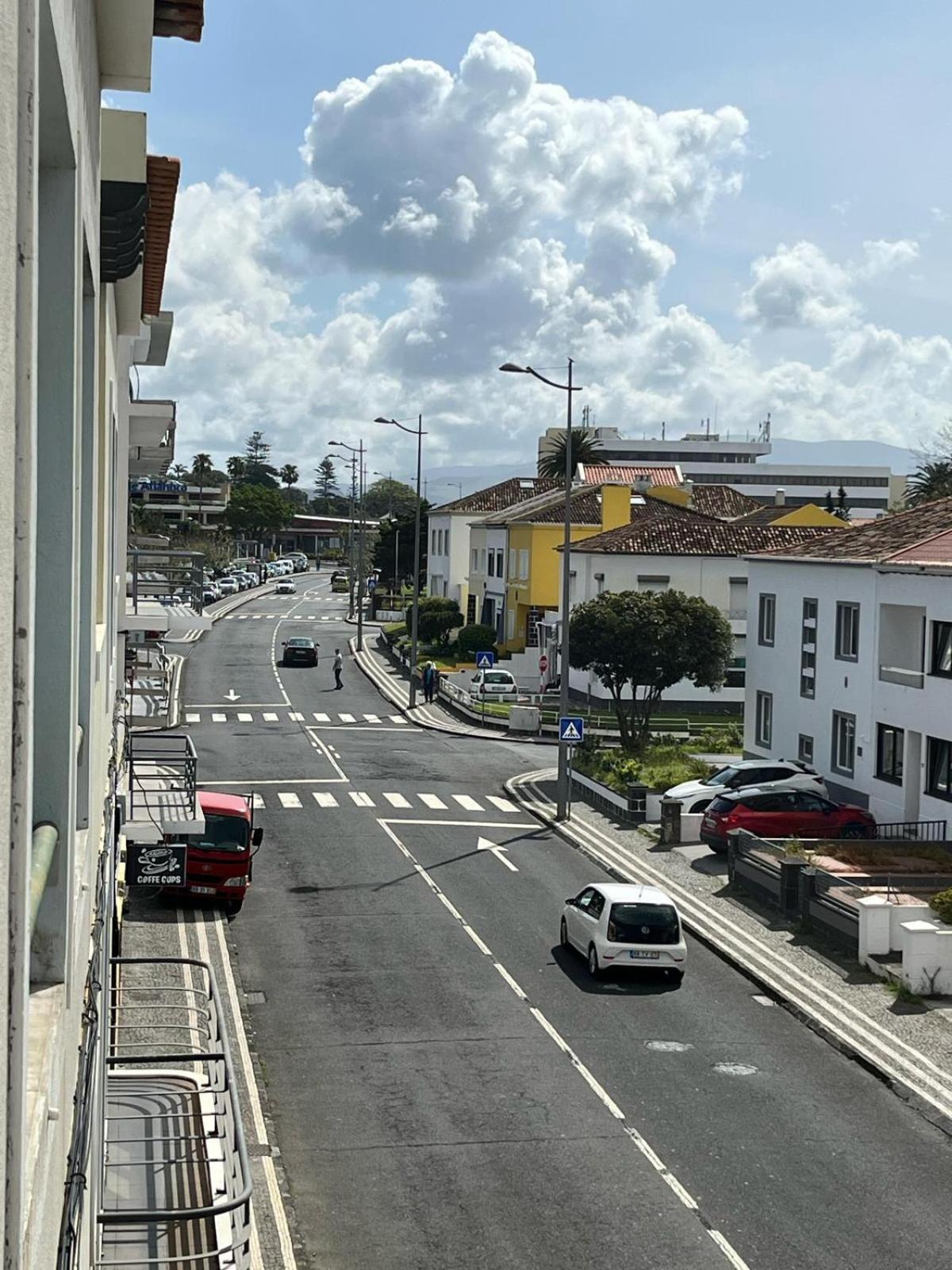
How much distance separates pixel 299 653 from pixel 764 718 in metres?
34.1

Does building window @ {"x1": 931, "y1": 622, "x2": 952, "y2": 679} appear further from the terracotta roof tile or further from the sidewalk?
the sidewalk

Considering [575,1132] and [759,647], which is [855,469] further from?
[575,1132]

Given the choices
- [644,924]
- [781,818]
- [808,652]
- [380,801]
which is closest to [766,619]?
[808,652]

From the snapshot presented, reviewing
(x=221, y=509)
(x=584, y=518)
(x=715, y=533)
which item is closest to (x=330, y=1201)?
(x=715, y=533)

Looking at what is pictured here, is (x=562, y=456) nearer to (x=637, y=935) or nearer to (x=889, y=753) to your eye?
(x=889, y=753)

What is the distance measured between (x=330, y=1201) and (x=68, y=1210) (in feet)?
35.8

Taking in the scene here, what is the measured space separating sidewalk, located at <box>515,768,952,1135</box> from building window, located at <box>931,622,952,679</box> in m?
6.33

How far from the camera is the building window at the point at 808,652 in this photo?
131 ft

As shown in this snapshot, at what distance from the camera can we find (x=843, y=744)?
38062 millimetres

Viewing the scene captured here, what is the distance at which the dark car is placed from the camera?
7306 cm

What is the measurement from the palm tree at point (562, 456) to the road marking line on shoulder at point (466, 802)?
56133mm

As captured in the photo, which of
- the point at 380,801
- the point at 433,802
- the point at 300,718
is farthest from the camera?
the point at 300,718

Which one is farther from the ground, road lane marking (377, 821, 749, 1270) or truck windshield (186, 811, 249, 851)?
truck windshield (186, 811, 249, 851)

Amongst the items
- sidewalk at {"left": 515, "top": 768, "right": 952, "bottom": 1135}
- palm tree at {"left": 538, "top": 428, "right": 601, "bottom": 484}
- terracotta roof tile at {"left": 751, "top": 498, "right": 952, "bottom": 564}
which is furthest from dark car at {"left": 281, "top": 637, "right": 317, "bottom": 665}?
sidewalk at {"left": 515, "top": 768, "right": 952, "bottom": 1135}
